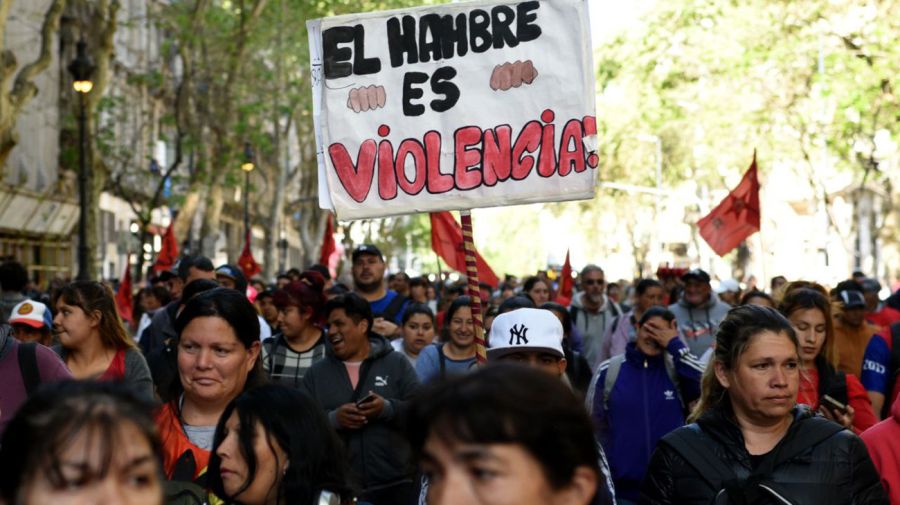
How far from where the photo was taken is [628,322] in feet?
42.5

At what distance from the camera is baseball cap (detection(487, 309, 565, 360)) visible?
20.1ft

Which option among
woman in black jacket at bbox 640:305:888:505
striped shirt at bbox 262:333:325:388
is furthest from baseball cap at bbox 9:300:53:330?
woman in black jacket at bbox 640:305:888:505

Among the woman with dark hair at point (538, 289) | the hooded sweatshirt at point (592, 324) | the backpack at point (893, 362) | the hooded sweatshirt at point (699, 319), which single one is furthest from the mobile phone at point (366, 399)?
the woman with dark hair at point (538, 289)

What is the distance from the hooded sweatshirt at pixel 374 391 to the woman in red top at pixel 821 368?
2002 mm

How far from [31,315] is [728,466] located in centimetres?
536

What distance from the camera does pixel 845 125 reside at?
32125 millimetres

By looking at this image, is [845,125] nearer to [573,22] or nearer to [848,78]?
[848,78]

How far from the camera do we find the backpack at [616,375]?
873 centimetres

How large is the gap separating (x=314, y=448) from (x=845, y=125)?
28981 mm

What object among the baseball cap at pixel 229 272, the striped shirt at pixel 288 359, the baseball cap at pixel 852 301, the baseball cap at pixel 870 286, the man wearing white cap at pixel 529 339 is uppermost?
the baseball cap at pixel 229 272

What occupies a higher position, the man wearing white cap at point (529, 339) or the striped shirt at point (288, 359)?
the man wearing white cap at point (529, 339)

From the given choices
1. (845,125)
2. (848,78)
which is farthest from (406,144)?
(845,125)

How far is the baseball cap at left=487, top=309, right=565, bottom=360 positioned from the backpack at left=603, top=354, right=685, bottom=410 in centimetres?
257

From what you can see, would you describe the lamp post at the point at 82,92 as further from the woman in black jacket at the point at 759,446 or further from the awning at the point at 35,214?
the woman in black jacket at the point at 759,446
